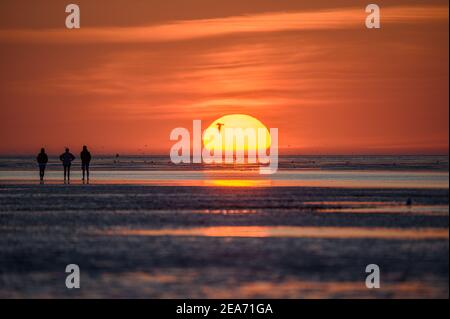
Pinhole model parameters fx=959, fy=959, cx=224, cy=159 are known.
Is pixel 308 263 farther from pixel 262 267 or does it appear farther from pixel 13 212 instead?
pixel 13 212

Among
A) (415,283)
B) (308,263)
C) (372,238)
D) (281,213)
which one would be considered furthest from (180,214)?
(415,283)

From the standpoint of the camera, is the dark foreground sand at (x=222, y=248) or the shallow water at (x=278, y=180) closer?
the dark foreground sand at (x=222, y=248)

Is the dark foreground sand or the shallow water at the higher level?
the shallow water

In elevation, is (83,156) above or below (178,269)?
above

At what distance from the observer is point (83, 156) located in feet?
179

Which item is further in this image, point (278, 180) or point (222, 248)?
point (278, 180)

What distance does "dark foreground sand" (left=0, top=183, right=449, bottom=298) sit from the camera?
1884 cm

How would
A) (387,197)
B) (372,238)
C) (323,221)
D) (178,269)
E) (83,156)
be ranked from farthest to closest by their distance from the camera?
(83,156), (387,197), (323,221), (372,238), (178,269)

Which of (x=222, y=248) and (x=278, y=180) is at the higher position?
(x=278, y=180)

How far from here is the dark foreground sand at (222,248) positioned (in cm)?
1884

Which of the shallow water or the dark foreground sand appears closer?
the dark foreground sand

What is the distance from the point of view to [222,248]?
23.7 m
